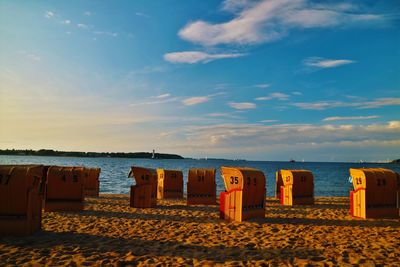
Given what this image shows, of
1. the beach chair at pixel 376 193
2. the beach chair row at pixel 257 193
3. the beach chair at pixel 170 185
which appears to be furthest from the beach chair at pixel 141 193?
the beach chair at pixel 376 193

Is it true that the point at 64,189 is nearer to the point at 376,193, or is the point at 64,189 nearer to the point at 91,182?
the point at 91,182

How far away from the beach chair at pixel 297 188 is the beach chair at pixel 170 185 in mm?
7008

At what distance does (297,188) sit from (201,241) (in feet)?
34.7

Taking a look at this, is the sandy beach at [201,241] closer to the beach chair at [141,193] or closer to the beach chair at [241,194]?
the beach chair at [241,194]

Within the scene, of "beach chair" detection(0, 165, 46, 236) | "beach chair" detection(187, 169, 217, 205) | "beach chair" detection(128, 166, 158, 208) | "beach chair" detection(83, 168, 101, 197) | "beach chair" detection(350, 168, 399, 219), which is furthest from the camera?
"beach chair" detection(83, 168, 101, 197)

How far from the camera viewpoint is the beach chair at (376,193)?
13.5 meters

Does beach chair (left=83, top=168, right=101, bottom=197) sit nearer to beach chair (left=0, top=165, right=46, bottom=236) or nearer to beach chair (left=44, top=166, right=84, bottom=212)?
beach chair (left=44, top=166, right=84, bottom=212)

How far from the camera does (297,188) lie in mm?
18531

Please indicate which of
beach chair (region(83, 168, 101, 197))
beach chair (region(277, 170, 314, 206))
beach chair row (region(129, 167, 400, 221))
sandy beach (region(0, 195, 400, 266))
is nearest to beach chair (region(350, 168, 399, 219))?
beach chair row (region(129, 167, 400, 221))

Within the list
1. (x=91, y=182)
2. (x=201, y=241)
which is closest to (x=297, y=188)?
(x=201, y=241)

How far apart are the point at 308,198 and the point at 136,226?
11.2 m

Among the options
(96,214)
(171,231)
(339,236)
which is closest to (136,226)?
(171,231)

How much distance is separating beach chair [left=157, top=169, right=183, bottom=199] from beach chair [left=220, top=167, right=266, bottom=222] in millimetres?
9063

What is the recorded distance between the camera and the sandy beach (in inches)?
305
